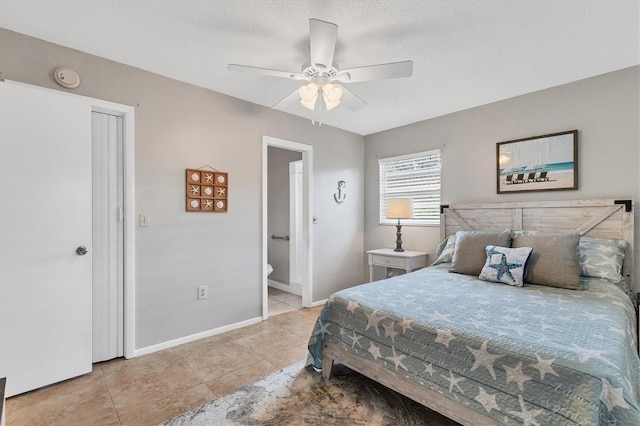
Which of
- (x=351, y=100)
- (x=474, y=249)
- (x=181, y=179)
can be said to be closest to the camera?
(x=351, y=100)

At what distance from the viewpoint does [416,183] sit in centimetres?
406

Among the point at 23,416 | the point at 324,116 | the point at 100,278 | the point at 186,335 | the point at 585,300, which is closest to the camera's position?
the point at 23,416

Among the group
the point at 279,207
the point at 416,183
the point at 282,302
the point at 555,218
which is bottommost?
the point at 282,302

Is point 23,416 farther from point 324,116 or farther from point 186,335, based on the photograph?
point 324,116

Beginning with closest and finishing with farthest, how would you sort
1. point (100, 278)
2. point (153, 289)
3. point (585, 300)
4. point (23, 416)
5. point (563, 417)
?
point (563, 417) < point (23, 416) < point (585, 300) < point (100, 278) < point (153, 289)

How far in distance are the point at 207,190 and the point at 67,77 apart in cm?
129

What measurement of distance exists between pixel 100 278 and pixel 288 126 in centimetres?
239

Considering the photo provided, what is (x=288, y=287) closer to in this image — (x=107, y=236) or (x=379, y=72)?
(x=107, y=236)

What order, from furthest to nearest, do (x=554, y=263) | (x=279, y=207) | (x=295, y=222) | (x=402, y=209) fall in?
(x=279, y=207) → (x=295, y=222) → (x=402, y=209) → (x=554, y=263)

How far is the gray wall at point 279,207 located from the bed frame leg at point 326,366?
275 centimetres

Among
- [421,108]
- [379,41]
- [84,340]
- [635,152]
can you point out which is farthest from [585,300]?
[84,340]

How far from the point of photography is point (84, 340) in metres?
2.23

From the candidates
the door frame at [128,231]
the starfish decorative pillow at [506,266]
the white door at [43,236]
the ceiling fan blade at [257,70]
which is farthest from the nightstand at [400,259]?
the white door at [43,236]

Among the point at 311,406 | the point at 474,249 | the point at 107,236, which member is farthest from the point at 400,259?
the point at 107,236
